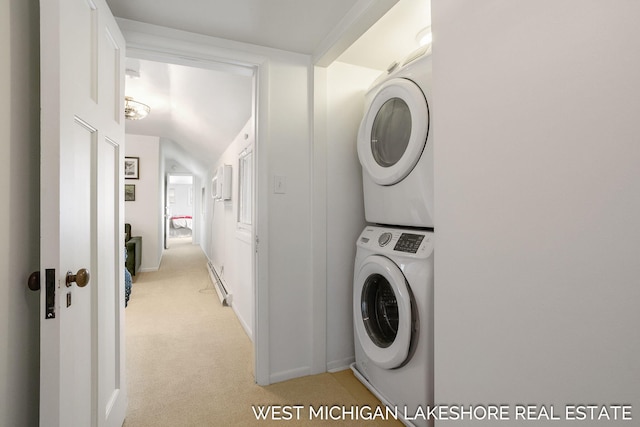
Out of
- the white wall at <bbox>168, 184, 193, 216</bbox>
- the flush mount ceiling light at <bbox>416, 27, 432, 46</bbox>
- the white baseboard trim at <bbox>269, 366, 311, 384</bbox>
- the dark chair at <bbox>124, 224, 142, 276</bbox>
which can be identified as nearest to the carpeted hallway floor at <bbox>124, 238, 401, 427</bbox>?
the white baseboard trim at <bbox>269, 366, 311, 384</bbox>

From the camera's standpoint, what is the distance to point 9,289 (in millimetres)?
751

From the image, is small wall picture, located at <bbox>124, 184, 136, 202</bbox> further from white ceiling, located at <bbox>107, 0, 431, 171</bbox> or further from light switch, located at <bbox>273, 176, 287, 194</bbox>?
light switch, located at <bbox>273, 176, 287, 194</bbox>

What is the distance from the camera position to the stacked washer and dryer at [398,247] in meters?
1.32

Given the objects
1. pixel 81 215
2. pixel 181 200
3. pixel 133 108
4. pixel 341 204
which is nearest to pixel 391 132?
pixel 341 204

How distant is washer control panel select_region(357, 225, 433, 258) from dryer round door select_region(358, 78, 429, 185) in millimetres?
278

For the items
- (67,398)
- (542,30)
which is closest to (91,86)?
(67,398)

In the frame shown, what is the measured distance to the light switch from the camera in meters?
1.79

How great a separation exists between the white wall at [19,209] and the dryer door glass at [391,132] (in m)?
1.44

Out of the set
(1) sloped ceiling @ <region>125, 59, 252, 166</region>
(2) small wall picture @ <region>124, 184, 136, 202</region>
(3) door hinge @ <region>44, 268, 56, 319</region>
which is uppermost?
(1) sloped ceiling @ <region>125, 59, 252, 166</region>

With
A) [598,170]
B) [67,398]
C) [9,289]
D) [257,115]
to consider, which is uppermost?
[257,115]

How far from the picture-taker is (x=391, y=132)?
5.33 ft

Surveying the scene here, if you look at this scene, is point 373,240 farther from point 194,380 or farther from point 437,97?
point 194,380

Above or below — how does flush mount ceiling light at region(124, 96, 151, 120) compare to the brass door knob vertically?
above

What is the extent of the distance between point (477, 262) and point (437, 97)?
0.53m
